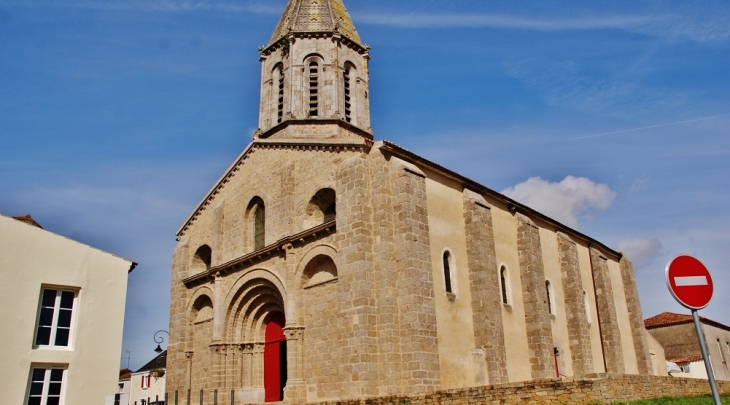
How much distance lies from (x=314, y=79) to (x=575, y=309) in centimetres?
1409

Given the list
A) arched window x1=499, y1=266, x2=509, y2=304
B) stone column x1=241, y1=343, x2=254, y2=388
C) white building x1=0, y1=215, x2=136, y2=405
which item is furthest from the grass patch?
stone column x1=241, y1=343, x2=254, y2=388

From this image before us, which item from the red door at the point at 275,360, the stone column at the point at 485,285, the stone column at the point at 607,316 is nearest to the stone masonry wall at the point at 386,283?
the stone column at the point at 485,285

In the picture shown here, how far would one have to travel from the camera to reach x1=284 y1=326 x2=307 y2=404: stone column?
17594 millimetres

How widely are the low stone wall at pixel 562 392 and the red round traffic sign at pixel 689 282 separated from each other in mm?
5673

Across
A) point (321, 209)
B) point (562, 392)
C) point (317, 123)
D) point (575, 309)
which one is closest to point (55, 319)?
point (321, 209)

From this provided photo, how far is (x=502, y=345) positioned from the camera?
18.6 meters

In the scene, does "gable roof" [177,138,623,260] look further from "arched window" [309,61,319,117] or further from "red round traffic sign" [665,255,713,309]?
"red round traffic sign" [665,255,713,309]

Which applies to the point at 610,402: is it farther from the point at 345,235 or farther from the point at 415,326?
the point at 345,235

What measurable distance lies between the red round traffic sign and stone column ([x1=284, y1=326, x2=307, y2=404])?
13.2 metres

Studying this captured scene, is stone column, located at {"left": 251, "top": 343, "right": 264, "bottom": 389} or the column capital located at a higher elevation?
the column capital

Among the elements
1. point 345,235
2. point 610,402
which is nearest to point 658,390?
point 610,402

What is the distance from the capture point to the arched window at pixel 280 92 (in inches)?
983

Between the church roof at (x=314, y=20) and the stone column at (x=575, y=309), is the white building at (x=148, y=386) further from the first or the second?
the stone column at (x=575, y=309)

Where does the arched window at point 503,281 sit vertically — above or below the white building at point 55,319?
above
